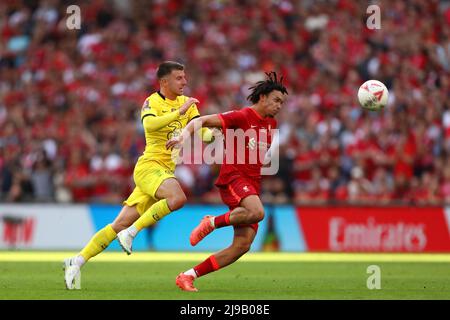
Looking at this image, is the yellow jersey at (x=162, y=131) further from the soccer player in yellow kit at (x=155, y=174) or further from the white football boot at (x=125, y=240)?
the white football boot at (x=125, y=240)

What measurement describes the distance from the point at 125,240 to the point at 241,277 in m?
2.61

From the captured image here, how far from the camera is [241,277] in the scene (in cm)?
1418

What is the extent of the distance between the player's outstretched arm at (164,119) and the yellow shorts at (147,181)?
0.46 metres

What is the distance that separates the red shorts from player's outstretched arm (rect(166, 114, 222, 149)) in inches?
28.0

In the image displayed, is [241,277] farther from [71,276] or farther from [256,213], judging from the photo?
[71,276]

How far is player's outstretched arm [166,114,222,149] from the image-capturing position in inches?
454

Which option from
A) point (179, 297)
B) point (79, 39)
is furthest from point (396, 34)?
point (179, 297)

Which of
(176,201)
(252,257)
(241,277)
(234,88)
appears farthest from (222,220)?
(234,88)

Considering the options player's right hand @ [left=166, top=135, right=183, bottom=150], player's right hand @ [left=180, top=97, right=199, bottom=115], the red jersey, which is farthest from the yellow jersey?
player's right hand @ [left=166, top=135, right=183, bottom=150]

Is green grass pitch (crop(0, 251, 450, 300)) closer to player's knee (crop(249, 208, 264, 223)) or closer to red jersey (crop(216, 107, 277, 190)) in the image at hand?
player's knee (crop(249, 208, 264, 223))

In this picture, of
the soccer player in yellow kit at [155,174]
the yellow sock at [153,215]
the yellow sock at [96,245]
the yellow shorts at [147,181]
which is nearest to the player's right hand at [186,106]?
the soccer player in yellow kit at [155,174]

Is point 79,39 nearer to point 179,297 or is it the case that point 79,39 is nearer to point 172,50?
point 172,50

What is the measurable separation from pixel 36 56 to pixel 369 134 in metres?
9.14

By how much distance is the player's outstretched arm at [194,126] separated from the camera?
37.9 feet
